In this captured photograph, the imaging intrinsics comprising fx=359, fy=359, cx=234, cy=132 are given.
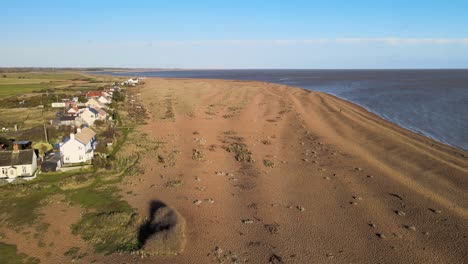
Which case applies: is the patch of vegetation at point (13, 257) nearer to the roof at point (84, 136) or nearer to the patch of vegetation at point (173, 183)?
the patch of vegetation at point (173, 183)

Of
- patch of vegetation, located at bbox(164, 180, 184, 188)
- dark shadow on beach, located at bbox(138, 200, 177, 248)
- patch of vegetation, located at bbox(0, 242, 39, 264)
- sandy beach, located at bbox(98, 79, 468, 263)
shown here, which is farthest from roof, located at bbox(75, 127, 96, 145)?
patch of vegetation, located at bbox(0, 242, 39, 264)

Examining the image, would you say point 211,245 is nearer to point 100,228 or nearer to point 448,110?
point 100,228

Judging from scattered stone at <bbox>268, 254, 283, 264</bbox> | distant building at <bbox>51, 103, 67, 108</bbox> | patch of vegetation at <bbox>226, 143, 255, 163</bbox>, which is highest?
distant building at <bbox>51, 103, 67, 108</bbox>

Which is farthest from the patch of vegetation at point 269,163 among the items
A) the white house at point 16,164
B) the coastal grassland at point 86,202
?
the white house at point 16,164

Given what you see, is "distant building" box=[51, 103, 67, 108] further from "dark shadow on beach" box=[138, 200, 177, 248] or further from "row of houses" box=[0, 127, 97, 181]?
"dark shadow on beach" box=[138, 200, 177, 248]

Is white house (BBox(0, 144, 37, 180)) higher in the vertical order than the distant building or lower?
lower

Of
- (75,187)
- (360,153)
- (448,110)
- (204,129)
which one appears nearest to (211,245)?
(75,187)
